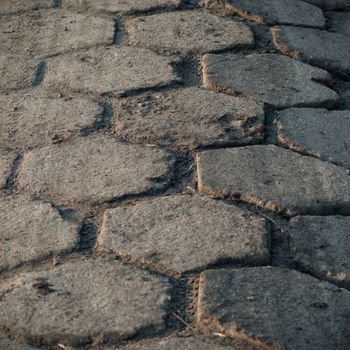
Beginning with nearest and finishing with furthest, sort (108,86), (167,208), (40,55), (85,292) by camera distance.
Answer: (85,292) < (167,208) < (108,86) < (40,55)

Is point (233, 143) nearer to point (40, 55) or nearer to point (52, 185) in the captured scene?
point (52, 185)

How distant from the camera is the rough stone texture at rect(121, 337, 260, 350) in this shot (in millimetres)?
1488

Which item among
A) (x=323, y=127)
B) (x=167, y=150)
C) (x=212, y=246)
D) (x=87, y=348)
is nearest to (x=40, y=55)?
(x=167, y=150)

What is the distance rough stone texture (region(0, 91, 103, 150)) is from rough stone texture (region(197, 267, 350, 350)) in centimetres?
69

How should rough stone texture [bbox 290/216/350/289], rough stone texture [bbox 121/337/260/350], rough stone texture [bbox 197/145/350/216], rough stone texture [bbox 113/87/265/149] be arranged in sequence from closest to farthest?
rough stone texture [bbox 121/337/260/350], rough stone texture [bbox 290/216/350/289], rough stone texture [bbox 197/145/350/216], rough stone texture [bbox 113/87/265/149]

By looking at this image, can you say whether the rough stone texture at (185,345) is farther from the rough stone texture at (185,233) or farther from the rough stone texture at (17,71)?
the rough stone texture at (17,71)

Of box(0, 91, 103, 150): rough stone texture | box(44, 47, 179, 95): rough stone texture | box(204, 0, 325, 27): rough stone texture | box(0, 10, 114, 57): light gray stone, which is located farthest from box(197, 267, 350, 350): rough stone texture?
box(204, 0, 325, 27): rough stone texture

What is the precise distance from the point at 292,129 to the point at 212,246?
1.78 feet

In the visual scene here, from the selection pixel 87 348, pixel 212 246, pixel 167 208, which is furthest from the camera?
pixel 167 208

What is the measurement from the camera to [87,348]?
1502 millimetres

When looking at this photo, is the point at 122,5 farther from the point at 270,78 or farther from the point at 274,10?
the point at 270,78

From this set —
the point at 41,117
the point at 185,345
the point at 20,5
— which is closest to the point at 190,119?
the point at 41,117

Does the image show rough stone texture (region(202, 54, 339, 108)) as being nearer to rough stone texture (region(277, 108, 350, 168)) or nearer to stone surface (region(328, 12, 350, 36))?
rough stone texture (region(277, 108, 350, 168))

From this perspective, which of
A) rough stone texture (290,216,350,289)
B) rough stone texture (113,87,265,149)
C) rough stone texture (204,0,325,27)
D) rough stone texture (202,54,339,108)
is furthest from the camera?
rough stone texture (204,0,325,27)
